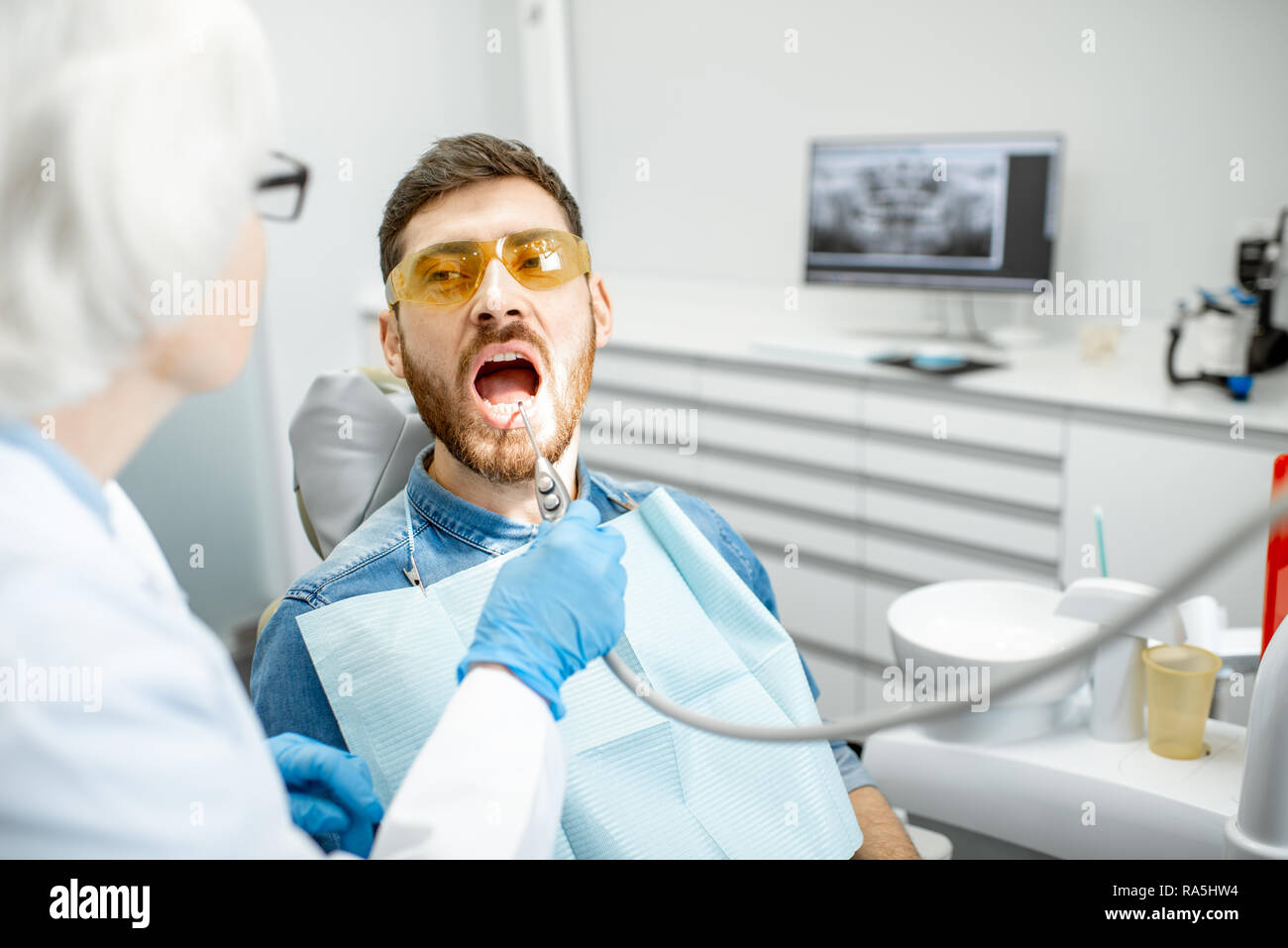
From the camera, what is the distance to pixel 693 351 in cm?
331

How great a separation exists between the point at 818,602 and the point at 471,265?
6.58 ft

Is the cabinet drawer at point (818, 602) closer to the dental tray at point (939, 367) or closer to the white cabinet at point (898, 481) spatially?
the white cabinet at point (898, 481)

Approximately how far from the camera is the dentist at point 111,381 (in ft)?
1.99

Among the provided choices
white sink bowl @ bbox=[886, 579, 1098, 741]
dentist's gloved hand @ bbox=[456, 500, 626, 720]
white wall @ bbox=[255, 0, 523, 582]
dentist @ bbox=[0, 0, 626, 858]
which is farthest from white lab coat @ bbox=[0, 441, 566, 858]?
white wall @ bbox=[255, 0, 523, 582]

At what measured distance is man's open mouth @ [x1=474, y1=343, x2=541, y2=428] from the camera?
1458 millimetres

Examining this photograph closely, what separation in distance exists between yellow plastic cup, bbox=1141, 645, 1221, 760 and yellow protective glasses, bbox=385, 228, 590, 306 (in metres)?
0.89

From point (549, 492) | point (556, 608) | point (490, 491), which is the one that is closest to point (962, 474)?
point (490, 491)

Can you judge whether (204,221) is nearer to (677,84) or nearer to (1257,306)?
(1257,306)

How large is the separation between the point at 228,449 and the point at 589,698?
2.73m

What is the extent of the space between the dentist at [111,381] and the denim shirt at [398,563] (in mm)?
577

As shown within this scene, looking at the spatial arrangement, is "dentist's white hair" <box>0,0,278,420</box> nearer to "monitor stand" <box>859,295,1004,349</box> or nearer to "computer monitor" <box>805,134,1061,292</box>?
"computer monitor" <box>805,134,1061,292</box>

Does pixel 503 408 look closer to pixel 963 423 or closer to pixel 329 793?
pixel 329 793

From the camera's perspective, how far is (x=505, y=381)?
1.59 meters

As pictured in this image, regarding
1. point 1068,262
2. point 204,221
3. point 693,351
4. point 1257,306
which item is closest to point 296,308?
point 693,351
